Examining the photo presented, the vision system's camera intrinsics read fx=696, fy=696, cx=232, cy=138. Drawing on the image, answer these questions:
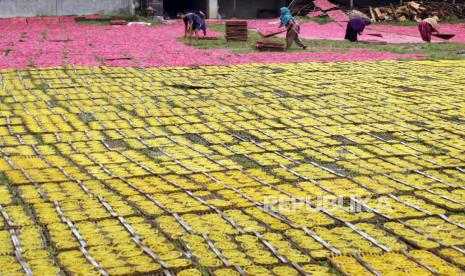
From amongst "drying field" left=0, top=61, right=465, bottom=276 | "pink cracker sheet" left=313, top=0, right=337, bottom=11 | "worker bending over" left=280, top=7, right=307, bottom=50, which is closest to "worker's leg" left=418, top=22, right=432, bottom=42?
"worker bending over" left=280, top=7, right=307, bottom=50

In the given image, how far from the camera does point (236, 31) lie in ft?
57.3

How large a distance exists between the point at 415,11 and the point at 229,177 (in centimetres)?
2148

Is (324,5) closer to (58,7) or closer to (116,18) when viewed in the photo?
(116,18)

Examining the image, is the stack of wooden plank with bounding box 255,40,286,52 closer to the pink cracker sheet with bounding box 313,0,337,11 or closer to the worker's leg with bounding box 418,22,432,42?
the worker's leg with bounding box 418,22,432,42

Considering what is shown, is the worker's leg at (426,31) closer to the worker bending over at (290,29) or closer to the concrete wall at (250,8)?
the worker bending over at (290,29)

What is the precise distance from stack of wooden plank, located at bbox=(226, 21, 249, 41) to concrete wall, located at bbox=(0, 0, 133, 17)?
8182mm

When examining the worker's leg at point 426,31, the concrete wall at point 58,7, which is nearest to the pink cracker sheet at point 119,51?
the worker's leg at point 426,31

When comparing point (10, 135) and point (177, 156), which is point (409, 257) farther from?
point (10, 135)

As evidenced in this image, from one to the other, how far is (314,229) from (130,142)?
9.90ft

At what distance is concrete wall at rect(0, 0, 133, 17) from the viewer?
23547 millimetres

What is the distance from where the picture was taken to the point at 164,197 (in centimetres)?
562

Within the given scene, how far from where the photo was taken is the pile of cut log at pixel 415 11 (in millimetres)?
25766

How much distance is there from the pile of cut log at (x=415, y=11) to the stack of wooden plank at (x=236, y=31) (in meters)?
9.81

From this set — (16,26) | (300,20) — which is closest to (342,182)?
(16,26)
